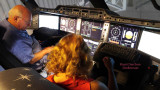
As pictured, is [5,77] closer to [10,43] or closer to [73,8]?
[10,43]

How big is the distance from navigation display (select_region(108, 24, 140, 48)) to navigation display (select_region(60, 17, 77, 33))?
60cm

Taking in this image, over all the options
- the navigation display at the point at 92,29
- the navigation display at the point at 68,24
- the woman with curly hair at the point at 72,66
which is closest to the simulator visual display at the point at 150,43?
the navigation display at the point at 92,29

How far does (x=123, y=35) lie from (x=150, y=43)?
0.30m

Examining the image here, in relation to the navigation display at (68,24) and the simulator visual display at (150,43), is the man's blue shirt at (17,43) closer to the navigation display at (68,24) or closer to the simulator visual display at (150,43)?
the navigation display at (68,24)

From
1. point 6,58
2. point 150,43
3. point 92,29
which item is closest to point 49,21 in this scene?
point 92,29

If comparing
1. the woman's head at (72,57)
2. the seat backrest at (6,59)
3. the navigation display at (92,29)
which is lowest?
the seat backrest at (6,59)

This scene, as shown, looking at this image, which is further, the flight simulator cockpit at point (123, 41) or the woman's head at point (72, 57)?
the flight simulator cockpit at point (123, 41)

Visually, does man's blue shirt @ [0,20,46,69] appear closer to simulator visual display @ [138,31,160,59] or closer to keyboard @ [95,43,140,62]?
keyboard @ [95,43,140,62]

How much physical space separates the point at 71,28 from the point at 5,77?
155 cm

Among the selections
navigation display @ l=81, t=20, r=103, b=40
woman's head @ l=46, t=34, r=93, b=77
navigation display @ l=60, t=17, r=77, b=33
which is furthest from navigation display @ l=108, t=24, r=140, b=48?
woman's head @ l=46, t=34, r=93, b=77

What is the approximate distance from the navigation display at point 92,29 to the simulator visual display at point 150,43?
1.71ft

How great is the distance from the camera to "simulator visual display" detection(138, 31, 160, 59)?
3.61 feet

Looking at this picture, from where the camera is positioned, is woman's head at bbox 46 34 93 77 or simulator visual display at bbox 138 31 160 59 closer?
woman's head at bbox 46 34 93 77

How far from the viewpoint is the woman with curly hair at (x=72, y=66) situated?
2.06 ft
